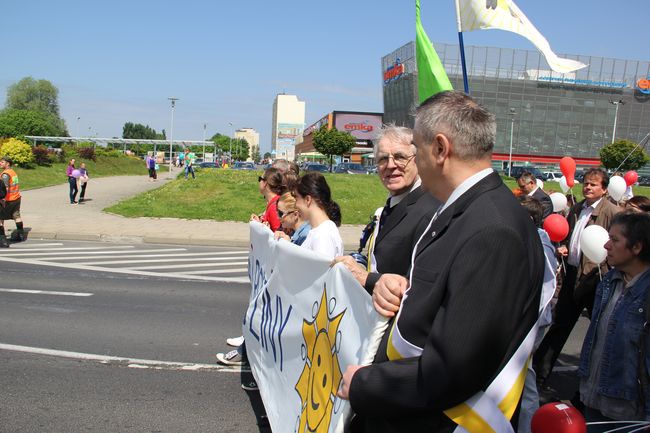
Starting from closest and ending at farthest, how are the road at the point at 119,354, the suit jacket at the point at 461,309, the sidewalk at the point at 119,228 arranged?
1. the suit jacket at the point at 461,309
2. the road at the point at 119,354
3. the sidewalk at the point at 119,228

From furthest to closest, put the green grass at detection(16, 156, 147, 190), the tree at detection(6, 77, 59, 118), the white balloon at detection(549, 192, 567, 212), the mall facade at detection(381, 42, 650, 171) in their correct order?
the tree at detection(6, 77, 59, 118) → the mall facade at detection(381, 42, 650, 171) → the green grass at detection(16, 156, 147, 190) → the white balloon at detection(549, 192, 567, 212)

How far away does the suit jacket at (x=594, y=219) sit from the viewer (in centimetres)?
503

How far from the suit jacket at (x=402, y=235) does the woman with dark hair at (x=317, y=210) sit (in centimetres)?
110

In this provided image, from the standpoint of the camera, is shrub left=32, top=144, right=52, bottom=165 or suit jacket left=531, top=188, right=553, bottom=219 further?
shrub left=32, top=144, right=52, bottom=165

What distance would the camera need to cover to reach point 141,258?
12.1 metres

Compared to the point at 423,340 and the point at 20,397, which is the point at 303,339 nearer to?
the point at 423,340

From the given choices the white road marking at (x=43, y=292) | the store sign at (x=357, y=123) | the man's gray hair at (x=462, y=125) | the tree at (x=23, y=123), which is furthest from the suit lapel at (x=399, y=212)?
the store sign at (x=357, y=123)

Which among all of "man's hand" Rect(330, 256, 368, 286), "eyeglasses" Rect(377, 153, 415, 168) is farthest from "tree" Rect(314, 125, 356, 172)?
"man's hand" Rect(330, 256, 368, 286)

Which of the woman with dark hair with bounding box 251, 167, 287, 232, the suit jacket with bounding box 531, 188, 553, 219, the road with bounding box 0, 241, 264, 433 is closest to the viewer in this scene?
the road with bounding box 0, 241, 264, 433

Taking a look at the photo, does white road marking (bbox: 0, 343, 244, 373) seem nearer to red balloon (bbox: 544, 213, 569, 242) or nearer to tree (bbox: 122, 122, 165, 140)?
red balloon (bbox: 544, 213, 569, 242)

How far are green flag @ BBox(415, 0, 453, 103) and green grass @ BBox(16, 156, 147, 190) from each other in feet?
93.4

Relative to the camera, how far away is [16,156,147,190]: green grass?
100ft

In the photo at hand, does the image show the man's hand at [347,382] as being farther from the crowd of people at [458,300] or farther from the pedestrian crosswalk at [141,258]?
the pedestrian crosswalk at [141,258]

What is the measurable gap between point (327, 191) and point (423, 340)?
257 cm
